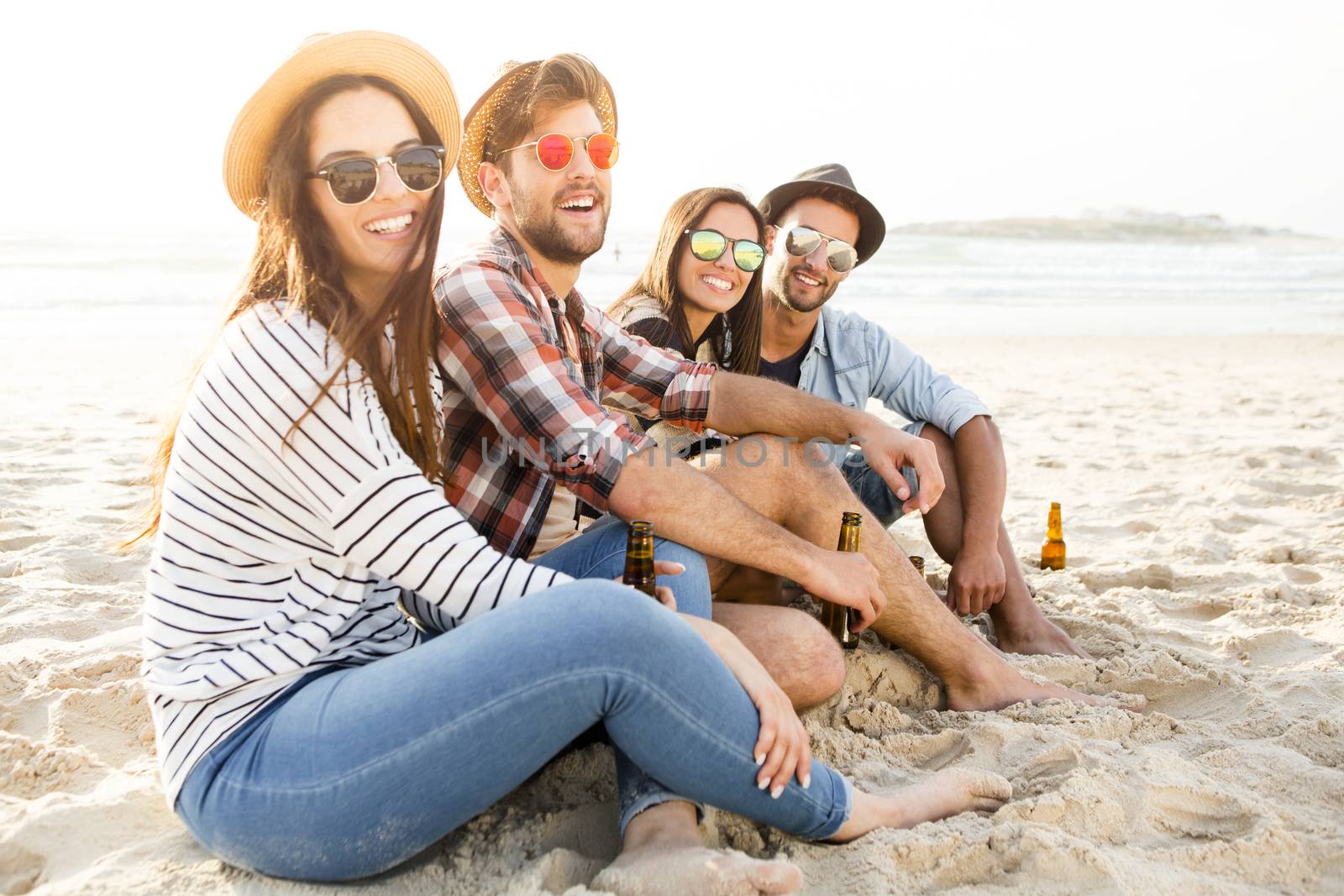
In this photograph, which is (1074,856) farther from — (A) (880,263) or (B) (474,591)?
(A) (880,263)

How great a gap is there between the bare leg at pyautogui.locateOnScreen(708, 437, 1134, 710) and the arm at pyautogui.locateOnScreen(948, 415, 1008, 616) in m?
0.50

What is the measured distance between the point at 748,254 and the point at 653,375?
105 centimetres

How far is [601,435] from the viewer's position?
2.81 meters

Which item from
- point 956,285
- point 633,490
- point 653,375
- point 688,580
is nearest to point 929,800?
point 688,580

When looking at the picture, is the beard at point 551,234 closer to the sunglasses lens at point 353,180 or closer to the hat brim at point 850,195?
the sunglasses lens at point 353,180

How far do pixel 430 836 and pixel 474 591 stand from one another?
1.69 ft

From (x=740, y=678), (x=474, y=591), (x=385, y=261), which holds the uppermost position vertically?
(x=385, y=261)

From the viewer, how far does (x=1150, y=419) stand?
8094 mm

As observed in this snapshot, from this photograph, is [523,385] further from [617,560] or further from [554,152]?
[554,152]

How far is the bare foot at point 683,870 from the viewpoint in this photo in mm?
2047

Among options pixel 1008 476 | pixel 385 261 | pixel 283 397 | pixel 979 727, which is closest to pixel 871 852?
pixel 979 727

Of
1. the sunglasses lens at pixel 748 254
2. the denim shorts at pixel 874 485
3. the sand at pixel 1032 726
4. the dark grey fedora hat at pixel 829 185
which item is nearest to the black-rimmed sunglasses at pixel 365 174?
the sand at pixel 1032 726

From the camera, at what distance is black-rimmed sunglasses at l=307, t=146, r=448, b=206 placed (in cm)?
228

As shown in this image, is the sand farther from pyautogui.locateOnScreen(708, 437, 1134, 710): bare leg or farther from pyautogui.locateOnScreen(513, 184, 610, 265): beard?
pyautogui.locateOnScreen(513, 184, 610, 265): beard
